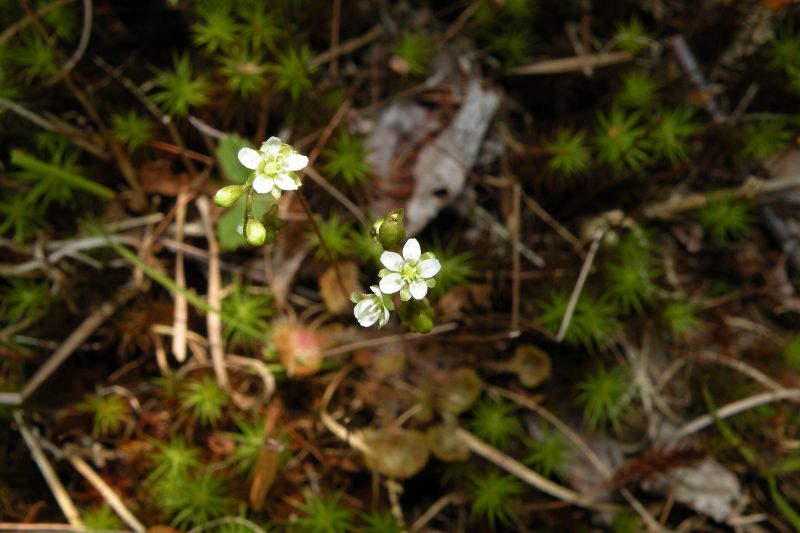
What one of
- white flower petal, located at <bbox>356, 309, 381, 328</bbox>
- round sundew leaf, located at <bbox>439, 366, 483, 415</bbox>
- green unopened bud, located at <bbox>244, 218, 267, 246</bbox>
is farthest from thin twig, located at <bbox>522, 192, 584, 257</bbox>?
green unopened bud, located at <bbox>244, 218, 267, 246</bbox>

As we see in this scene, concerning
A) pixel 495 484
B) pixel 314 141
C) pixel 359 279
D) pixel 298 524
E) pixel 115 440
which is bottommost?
pixel 495 484

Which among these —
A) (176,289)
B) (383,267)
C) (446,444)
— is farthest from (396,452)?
(176,289)

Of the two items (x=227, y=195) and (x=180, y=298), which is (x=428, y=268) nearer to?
(x=227, y=195)

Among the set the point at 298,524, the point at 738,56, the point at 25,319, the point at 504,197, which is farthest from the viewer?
the point at 738,56

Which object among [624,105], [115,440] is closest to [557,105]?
[624,105]

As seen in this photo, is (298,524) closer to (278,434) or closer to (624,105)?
(278,434)

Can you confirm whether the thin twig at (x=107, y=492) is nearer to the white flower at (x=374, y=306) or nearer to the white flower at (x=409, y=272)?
the white flower at (x=374, y=306)

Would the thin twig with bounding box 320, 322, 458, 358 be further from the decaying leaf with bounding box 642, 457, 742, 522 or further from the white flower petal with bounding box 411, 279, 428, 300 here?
the decaying leaf with bounding box 642, 457, 742, 522
